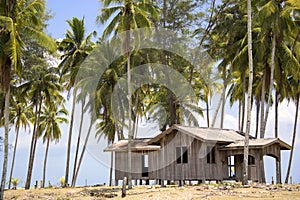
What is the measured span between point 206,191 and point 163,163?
860cm

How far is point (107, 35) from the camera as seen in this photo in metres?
30.2

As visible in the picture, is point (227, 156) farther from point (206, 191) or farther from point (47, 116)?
point (47, 116)

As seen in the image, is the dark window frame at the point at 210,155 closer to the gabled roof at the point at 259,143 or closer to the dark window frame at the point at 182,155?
the gabled roof at the point at 259,143

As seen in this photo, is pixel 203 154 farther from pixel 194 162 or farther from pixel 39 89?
pixel 39 89

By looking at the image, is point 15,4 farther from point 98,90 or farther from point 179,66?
point 179,66

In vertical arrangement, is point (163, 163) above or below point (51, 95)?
below

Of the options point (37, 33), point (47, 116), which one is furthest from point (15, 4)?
point (47, 116)

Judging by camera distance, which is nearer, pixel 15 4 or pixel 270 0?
pixel 15 4

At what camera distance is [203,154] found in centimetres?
2862

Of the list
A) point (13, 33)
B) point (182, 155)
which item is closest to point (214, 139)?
point (182, 155)

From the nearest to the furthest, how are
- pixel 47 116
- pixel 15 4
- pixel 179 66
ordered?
pixel 15 4, pixel 179 66, pixel 47 116

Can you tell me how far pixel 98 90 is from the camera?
125 ft

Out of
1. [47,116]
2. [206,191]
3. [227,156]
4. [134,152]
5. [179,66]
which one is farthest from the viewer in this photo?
[47,116]

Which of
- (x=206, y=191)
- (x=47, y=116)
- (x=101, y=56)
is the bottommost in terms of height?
(x=206, y=191)
